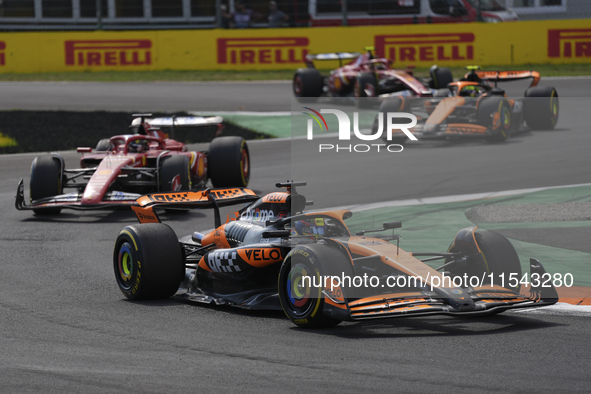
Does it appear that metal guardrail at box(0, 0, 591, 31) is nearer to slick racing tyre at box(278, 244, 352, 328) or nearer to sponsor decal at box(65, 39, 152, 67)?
sponsor decal at box(65, 39, 152, 67)

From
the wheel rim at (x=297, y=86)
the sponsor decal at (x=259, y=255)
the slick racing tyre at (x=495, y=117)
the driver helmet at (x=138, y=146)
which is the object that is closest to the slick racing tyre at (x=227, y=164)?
the driver helmet at (x=138, y=146)

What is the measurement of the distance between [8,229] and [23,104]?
1255 centimetres

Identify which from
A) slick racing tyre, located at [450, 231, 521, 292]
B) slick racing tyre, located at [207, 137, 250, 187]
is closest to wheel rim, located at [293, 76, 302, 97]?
slick racing tyre, located at [207, 137, 250, 187]

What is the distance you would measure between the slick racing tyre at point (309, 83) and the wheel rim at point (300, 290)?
16133 millimetres

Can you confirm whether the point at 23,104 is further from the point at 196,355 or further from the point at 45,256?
the point at 196,355

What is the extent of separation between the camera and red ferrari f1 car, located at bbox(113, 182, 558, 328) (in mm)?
5895

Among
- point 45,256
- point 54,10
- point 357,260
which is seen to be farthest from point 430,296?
point 54,10

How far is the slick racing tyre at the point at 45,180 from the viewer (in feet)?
38.1

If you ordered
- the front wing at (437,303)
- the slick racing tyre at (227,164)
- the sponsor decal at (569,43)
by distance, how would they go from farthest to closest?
the sponsor decal at (569,43) < the slick racing tyre at (227,164) < the front wing at (437,303)

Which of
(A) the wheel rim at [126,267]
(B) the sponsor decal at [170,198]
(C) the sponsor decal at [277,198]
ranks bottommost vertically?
(A) the wheel rim at [126,267]

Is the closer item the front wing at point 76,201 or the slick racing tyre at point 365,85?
the front wing at point 76,201

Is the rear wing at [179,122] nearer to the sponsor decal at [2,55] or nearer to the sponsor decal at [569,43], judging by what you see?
the sponsor decal at [569,43]

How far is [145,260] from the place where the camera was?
23.1 feet

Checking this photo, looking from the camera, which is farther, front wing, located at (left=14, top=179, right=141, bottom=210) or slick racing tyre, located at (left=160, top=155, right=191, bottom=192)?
slick racing tyre, located at (left=160, top=155, right=191, bottom=192)
